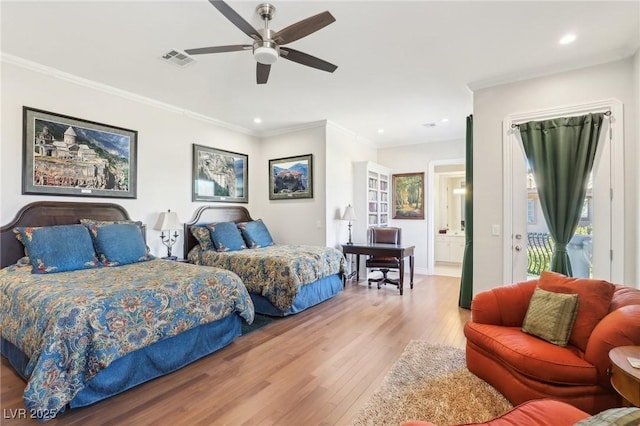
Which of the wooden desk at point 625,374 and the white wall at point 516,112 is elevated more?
the white wall at point 516,112

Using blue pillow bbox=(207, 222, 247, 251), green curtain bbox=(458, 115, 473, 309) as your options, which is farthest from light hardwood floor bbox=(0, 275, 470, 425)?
blue pillow bbox=(207, 222, 247, 251)

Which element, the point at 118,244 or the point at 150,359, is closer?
the point at 150,359

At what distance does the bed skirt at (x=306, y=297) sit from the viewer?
3.88 metres

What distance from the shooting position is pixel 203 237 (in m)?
4.54

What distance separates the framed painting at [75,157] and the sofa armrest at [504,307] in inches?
167

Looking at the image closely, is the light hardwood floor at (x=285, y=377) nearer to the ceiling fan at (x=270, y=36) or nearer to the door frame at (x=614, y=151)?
the door frame at (x=614, y=151)

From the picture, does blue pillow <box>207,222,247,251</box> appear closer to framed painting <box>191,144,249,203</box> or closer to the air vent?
framed painting <box>191,144,249,203</box>

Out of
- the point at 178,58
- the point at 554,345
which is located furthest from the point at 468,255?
the point at 178,58

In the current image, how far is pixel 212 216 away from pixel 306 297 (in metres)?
2.19

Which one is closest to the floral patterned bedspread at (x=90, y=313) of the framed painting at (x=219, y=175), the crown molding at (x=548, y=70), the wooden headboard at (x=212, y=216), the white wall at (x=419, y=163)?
the wooden headboard at (x=212, y=216)

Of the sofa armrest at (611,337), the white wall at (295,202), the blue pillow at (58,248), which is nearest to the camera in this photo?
the sofa armrest at (611,337)

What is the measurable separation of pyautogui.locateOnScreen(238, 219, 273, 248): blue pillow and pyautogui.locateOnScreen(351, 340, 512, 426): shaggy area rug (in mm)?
3000

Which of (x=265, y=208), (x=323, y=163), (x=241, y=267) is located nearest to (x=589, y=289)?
(x=241, y=267)

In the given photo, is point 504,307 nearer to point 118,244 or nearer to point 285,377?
point 285,377
